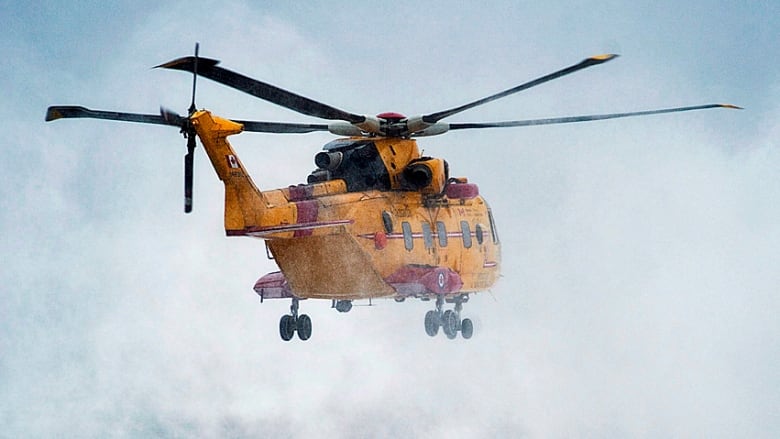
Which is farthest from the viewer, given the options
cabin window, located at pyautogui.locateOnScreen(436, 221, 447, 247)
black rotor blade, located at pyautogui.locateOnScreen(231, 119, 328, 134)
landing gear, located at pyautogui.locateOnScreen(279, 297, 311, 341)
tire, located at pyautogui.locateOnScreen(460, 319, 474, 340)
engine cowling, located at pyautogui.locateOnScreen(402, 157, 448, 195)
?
tire, located at pyautogui.locateOnScreen(460, 319, 474, 340)

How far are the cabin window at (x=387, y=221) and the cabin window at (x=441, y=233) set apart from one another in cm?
138

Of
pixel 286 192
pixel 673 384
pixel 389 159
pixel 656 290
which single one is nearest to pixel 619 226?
pixel 656 290

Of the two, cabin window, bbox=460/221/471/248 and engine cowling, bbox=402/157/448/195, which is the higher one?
engine cowling, bbox=402/157/448/195

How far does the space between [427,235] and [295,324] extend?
277 cm

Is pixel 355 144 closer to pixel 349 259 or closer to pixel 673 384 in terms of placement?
pixel 349 259

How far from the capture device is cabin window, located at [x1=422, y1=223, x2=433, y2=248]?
75.1ft

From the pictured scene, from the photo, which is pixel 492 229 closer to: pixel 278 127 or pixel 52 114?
pixel 278 127

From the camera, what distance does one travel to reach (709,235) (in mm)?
33375

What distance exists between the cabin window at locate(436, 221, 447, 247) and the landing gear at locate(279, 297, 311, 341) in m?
2.73

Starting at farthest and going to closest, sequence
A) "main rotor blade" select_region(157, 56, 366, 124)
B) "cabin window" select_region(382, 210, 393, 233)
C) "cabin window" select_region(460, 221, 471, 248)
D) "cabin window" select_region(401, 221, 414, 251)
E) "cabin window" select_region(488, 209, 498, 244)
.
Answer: "cabin window" select_region(488, 209, 498, 244)
"cabin window" select_region(460, 221, 471, 248)
"cabin window" select_region(401, 221, 414, 251)
"cabin window" select_region(382, 210, 393, 233)
"main rotor blade" select_region(157, 56, 366, 124)

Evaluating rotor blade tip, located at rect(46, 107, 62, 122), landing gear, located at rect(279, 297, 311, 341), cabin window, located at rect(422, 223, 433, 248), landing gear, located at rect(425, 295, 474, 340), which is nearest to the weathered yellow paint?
cabin window, located at rect(422, 223, 433, 248)

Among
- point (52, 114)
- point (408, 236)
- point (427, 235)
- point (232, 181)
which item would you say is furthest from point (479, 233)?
point (52, 114)

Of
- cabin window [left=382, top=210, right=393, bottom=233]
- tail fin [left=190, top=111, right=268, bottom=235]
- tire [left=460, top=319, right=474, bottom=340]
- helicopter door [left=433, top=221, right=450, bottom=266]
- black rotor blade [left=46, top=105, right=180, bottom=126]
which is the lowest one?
tire [left=460, top=319, right=474, bottom=340]

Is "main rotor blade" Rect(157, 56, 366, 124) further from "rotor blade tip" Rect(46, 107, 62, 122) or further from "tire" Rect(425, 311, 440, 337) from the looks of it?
"tire" Rect(425, 311, 440, 337)
